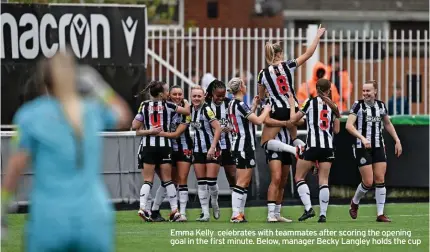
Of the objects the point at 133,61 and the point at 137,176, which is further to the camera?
the point at 133,61

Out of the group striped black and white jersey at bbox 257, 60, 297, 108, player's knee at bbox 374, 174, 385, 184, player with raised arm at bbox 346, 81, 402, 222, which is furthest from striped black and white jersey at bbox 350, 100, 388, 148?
striped black and white jersey at bbox 257, 60, 297, 108

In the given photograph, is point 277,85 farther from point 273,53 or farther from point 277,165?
point 277,165

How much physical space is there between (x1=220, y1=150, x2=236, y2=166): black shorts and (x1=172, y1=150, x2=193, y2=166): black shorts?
1.42ft

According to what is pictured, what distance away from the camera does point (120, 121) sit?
7.60 meters

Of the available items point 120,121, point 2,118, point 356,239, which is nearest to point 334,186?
point 2,118

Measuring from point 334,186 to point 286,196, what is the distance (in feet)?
2.75

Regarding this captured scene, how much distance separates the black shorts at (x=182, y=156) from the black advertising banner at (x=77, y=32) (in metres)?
5.11

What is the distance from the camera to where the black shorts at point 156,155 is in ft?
56.4

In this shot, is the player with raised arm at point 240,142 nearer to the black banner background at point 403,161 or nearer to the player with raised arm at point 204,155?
the player with raised arm at point 204,155

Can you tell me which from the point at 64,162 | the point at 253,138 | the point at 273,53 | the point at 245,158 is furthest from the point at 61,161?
the point at 253,138

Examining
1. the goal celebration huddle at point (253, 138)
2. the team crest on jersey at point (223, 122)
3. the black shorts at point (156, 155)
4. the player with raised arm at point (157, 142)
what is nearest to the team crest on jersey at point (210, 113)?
the goal celebration huddle at point (253, 138)

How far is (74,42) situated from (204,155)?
20.6 feet

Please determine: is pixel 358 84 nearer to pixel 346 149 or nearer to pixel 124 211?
pixel 346 149

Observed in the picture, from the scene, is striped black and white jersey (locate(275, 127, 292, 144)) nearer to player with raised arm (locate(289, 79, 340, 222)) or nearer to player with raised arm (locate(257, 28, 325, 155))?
player with raised arm (locate(257, 28, 325, 155))
